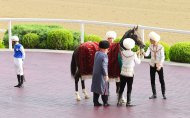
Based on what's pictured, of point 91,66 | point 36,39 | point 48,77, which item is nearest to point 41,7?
point 36,39

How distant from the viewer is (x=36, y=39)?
19.3m

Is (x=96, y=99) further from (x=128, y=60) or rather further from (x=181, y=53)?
(x=181, y=53)

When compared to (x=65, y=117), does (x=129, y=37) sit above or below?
above

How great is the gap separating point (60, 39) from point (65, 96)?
5855 millimetres

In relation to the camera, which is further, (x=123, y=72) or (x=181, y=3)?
(x=181, y=3)

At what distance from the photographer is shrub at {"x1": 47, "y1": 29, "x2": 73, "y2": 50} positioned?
1909 cm

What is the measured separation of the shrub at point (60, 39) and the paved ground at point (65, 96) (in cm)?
196

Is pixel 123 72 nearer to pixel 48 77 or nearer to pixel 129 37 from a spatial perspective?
pixel 129 37

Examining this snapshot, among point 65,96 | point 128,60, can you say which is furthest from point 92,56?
point 65,96

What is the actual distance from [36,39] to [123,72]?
7.33 m

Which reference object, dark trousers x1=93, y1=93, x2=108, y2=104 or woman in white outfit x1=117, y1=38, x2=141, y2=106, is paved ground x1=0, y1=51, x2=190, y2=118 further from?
woman in white outfit x1=117, y1=38, x2=141, y2=106

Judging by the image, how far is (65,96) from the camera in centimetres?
1341

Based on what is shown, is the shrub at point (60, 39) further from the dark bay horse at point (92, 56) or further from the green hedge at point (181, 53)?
the dark bay horse at point (92, 56)

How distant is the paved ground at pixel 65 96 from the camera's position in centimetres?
1204
